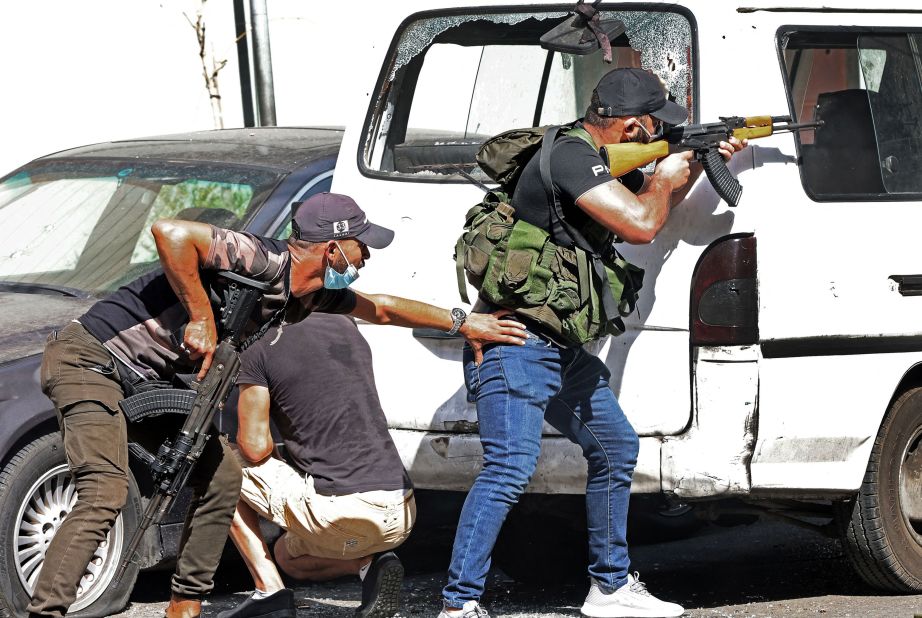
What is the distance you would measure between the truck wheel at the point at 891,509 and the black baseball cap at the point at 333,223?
180 centimetres

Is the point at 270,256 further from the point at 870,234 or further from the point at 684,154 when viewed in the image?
the point at 870,234

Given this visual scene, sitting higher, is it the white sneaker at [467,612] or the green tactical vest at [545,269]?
the green tactical vest at [545,269]

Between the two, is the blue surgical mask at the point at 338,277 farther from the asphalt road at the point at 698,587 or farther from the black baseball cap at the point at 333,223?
the asphalt road at the point at 698,587

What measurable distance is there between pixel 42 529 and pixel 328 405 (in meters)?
1.04

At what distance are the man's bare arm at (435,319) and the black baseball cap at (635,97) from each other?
0.70m

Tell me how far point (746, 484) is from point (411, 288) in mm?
1262

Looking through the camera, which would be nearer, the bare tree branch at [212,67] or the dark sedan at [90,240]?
the dark sedan at [90,240]

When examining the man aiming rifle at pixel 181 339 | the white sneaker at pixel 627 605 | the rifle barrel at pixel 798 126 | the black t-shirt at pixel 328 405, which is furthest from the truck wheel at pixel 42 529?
the rifle barrel at pixel 798 126

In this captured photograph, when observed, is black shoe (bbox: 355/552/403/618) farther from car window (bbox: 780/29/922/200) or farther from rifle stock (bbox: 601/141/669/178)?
car window (bbox: 780/29/922/200)

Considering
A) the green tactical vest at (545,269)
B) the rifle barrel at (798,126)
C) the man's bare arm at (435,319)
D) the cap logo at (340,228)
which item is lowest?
the man's bare arm at (435,319)

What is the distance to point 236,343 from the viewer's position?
4.22 meters

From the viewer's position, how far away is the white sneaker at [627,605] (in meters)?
4.57

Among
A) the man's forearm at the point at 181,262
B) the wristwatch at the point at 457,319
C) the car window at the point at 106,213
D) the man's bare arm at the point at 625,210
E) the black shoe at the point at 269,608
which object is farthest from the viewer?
the car window at the point at 106,213

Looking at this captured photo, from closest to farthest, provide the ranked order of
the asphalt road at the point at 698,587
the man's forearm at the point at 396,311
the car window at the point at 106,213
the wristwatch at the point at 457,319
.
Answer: the wristwatch at the point at 457,319 → the man's forearm at the point at 396,311 → the asphalt road at the point at 698,587 → the car window at the point at 106,213
